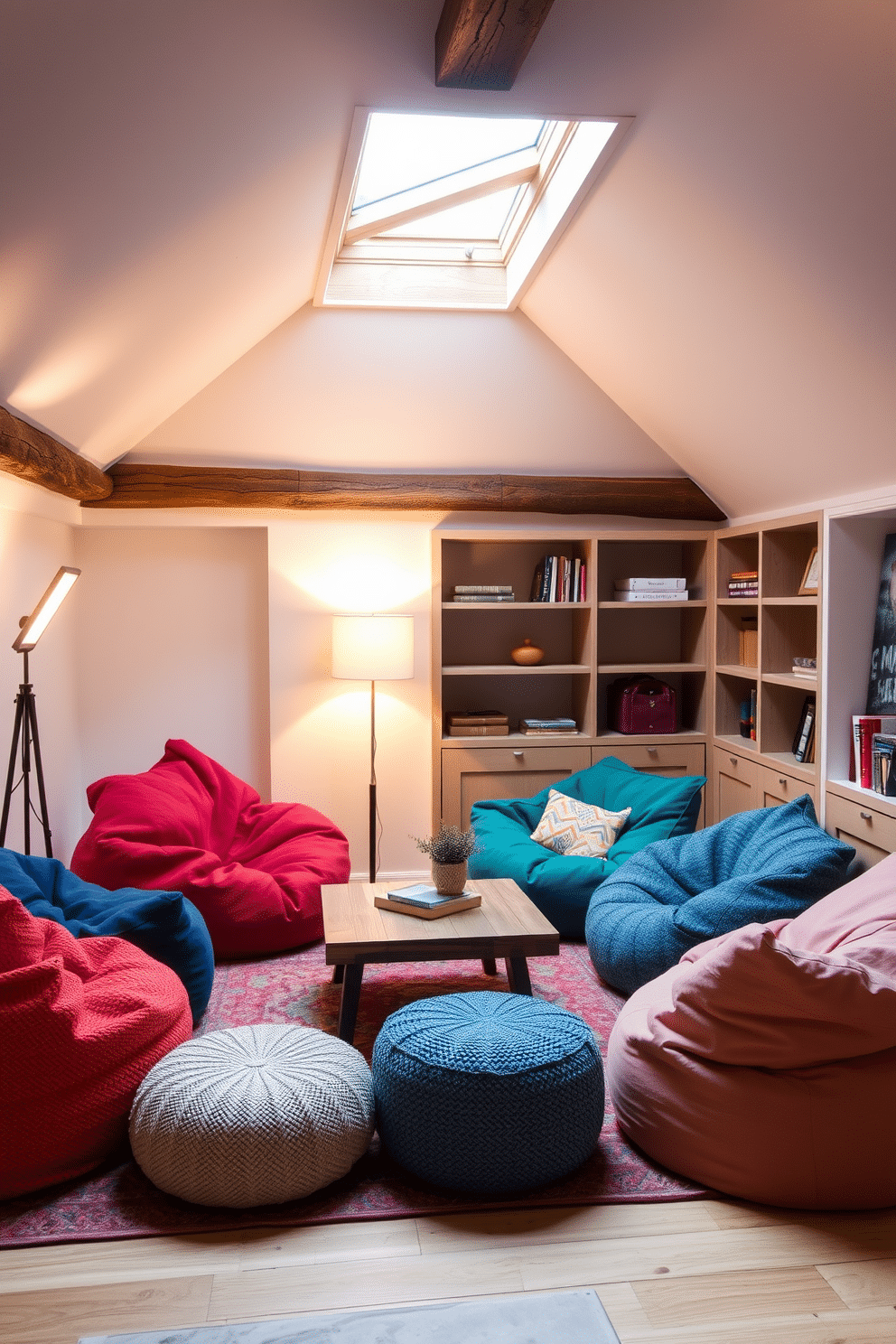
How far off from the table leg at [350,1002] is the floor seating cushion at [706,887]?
0.93 meters

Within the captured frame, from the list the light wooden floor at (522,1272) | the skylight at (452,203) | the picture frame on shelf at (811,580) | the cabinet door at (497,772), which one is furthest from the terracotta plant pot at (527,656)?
the light wooden floor at (522,1272)

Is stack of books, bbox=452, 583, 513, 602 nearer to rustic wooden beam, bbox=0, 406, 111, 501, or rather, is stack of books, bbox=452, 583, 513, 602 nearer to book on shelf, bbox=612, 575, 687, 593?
book on shelf, bbox=612, 575, 687, 593

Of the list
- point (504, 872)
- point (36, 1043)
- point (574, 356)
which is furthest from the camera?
point (574, 356)

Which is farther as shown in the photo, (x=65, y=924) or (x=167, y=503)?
(x=167, y=503)

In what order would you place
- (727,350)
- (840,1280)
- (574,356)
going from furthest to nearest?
(574,356)
(727,350)
(840,1280)

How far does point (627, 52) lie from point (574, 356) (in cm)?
241

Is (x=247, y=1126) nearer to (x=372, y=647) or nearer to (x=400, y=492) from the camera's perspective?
(x=372, y=647)

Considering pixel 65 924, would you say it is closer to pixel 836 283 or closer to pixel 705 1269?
pixel 705 1269

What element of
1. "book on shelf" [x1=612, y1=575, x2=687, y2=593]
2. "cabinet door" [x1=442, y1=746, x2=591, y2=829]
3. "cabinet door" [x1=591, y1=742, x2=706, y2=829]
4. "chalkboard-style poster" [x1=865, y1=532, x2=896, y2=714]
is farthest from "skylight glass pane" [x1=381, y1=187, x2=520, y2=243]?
"cabinet door" [x1=591, y1=742, x2=706, y2=829]

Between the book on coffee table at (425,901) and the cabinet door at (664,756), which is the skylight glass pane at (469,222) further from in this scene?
the book on coffee table at (425,901)

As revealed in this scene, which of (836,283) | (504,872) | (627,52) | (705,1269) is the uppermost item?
(627,52)

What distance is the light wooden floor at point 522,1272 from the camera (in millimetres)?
2062

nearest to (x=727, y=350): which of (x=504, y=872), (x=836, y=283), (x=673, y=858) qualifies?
(x=836, y=283)

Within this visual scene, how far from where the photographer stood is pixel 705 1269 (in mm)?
2215
